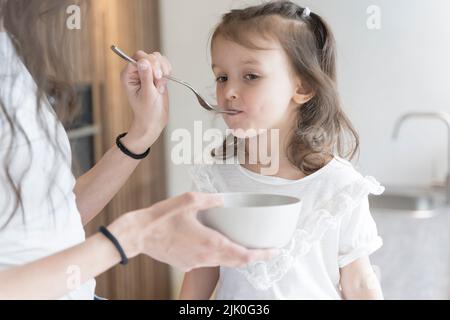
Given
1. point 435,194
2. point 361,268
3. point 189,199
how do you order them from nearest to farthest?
1. point 189,199
2. point 361,268
3. point 435,194

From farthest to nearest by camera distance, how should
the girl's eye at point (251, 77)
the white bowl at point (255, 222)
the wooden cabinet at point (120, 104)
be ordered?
the wooden cabinet at point (120, 104)
the girl's eye at point (251, 77)
the white bowl at point (255, 222)

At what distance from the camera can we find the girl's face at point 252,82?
20.4 inches

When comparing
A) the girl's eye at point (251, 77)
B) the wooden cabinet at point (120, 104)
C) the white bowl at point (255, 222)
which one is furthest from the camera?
the wooden cabinet at point (120, 104)

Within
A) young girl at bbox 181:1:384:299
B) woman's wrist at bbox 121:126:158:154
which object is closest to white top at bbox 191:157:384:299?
young girl at bbox 181:1:384:299

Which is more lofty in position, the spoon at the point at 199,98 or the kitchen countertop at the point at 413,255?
the spoon at the point at 199,98

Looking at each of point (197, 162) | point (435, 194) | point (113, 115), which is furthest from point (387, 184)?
point (113, 115)

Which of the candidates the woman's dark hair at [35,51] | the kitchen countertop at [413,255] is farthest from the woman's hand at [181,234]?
the kitchen countertop at [413,255]

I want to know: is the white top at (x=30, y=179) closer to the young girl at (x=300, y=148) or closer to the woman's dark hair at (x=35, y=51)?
the woman's dark hair at (x=35, y=51)

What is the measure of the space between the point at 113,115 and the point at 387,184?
1.01 ft

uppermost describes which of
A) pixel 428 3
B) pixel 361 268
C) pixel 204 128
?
pixel 428 3

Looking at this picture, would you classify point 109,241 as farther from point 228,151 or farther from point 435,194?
point 435,194

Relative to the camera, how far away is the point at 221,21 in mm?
558

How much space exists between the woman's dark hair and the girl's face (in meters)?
0.13

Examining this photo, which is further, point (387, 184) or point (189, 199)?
point (387, 184)
